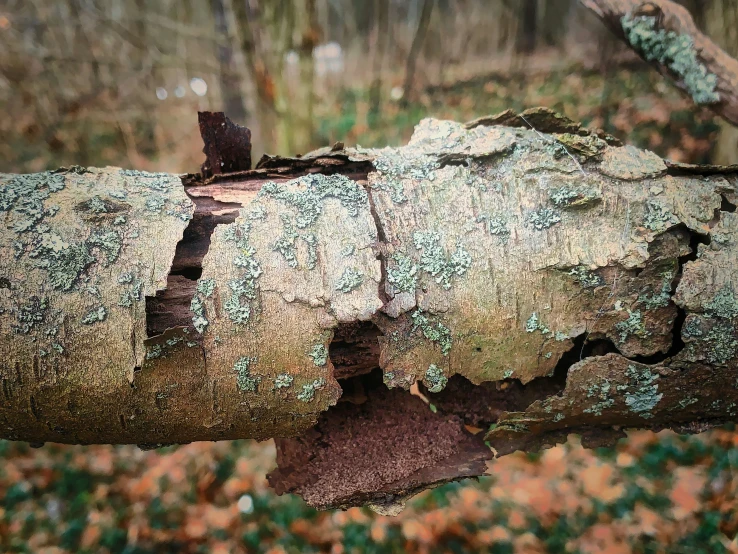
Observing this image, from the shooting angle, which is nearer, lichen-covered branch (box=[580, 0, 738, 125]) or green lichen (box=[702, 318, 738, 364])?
Result: green lichen (box=[702, 318, 738, 364])

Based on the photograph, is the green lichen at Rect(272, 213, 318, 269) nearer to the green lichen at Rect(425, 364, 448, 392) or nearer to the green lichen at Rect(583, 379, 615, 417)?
the green lichen at Rect(425, 364, 448, 392)

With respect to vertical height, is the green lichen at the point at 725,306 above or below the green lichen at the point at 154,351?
above

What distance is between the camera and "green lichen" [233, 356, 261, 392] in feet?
3.20

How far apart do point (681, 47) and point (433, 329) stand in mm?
1226

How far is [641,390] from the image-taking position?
→ 1.10m

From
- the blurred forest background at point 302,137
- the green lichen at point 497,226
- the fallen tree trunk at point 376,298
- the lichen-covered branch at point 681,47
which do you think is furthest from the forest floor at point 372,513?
the green lichen at point 497,226

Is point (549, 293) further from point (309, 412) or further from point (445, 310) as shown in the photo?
point (309, 412)

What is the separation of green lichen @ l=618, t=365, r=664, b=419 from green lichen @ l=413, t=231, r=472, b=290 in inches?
16.6

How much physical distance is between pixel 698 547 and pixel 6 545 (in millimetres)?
3684

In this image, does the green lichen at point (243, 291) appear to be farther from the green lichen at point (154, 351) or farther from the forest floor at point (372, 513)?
the forest floor at point (372, 513)

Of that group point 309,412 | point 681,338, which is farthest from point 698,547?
point 309,412

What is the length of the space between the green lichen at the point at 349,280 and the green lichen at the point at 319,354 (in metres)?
0.12

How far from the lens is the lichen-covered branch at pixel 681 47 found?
151 centimetres

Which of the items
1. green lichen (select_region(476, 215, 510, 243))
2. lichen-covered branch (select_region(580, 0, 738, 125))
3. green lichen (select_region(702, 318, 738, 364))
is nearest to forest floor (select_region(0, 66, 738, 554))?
green lichen (select_region(702, 318, 738, 364))
